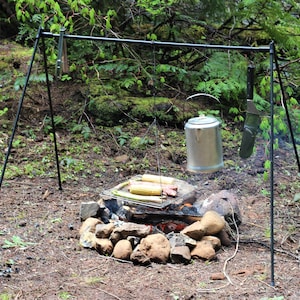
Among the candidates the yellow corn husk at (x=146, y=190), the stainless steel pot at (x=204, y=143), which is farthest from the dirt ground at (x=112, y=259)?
the stainless steel pot at (x=204, y=143)

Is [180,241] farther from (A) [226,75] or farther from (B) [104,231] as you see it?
(A) [226,75]

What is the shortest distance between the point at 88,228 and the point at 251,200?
186 centimetres

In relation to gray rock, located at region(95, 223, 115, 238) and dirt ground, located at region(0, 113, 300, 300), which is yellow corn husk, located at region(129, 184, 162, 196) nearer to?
gray rock, located at region(95, 223, 115, 238)

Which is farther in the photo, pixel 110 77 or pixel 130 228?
pixel 110 77

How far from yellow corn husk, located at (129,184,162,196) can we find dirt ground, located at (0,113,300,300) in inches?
24.0

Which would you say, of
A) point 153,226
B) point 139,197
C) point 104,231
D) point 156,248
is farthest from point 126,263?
point 139,197

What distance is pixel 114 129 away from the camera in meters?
6.62

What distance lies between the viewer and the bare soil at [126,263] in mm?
3035

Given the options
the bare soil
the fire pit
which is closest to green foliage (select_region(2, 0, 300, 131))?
the bare soil

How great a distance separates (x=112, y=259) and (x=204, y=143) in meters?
1.15

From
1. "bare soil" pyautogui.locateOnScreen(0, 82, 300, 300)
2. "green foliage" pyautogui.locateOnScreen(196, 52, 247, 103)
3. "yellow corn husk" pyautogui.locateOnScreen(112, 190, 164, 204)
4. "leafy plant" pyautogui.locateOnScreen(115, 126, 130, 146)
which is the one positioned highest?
"green foliage" pyautogui.locateOnScreen(196, 52, 247, 103)

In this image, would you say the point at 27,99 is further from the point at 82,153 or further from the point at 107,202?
the point at 107,202

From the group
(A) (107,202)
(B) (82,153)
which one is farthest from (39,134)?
(A) (107,202)

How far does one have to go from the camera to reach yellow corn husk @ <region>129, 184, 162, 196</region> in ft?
13.2
